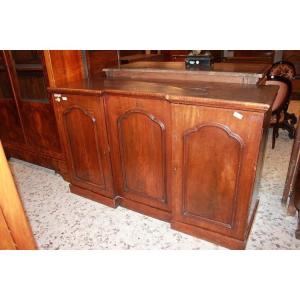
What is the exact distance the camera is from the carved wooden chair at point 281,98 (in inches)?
116

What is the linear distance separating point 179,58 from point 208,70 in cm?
414

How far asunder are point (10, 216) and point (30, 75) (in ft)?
7.23

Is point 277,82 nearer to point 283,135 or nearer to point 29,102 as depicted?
point 283,135

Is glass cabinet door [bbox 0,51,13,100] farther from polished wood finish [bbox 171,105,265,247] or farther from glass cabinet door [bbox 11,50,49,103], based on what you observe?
polished wood finish [bbox 171,105,265,247]

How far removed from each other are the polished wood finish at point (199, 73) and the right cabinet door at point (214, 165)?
0.53m

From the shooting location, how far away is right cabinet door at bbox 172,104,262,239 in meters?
1.43

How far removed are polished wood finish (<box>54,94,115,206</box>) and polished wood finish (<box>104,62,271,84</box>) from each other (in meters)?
0.50

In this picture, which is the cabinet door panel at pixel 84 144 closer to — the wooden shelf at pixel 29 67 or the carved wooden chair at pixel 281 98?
the wooden shelf at pixel 29 67

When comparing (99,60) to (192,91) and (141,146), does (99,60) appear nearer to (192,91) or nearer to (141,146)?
(141,146)

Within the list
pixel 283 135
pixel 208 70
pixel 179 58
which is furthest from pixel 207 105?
pixel 179 58

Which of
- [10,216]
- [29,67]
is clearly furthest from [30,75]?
[10,216]

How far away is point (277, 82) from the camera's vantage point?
9.69 feet

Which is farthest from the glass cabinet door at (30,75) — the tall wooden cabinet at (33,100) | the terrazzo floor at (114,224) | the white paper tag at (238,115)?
the white paper tag at (238,115)
